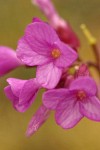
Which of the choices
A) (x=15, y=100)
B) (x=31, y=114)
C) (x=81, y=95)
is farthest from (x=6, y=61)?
(x=31, y=114)

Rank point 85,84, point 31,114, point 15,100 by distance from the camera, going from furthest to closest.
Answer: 1. point 31,114
2. point 15,100
3. point 85,84

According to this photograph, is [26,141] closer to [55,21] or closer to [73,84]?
[55,21]

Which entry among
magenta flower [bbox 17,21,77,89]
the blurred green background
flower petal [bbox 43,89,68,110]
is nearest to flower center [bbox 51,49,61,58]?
magenta flower [bbox 17,21,77,89]

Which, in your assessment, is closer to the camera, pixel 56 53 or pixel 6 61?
pixel 56 53

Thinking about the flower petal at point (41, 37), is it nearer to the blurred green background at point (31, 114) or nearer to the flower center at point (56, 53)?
the flower center at point (56, 53)

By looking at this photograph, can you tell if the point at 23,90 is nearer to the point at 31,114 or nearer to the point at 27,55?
the point at 27,55

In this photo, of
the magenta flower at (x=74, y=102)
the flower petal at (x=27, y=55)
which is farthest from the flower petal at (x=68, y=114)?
the flower petal at (x=27, y=55)

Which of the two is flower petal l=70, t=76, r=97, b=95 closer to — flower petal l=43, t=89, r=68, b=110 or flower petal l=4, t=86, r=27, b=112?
flower petal l=43, t=89, r=68, b=110
